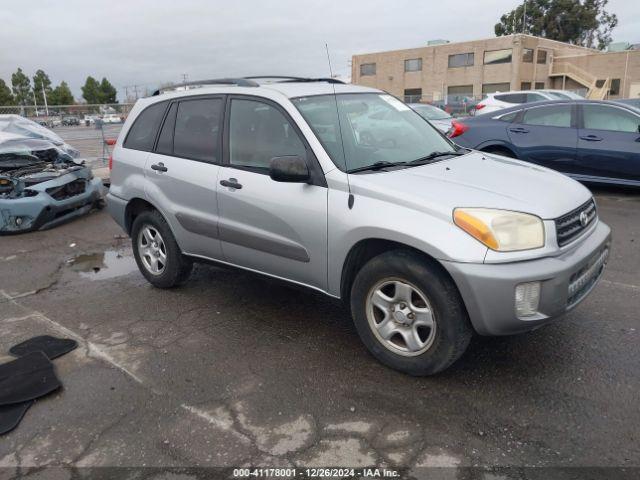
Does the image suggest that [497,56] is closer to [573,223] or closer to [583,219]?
[583,219]

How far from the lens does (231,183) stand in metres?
4.01

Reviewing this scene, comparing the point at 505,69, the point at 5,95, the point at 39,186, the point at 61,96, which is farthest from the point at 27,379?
the point at 61,96

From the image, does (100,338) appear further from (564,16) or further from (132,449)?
(564,16)

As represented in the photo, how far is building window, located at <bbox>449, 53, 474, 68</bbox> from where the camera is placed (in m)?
47.7

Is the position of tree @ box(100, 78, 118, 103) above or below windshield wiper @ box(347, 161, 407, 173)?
above

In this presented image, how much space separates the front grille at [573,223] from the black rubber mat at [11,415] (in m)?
3.30

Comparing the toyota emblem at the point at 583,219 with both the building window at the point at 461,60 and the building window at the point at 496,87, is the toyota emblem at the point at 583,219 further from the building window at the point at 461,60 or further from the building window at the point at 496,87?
the building window at the point at 461,60

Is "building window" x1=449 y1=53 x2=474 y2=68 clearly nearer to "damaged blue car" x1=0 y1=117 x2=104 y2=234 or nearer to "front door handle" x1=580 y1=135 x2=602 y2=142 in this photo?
"front door handle" x1=580 y1=135 x2=602 y2=142

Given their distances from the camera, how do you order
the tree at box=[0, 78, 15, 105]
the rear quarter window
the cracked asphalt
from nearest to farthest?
the cracked asphalt, the rear quarter window, the tree at box=[0, 78, 15, 105]

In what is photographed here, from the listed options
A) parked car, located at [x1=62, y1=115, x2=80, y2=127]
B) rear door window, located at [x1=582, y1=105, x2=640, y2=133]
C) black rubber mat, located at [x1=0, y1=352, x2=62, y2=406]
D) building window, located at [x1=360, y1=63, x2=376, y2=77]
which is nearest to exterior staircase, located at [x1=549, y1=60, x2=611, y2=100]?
building window, located at [x1=360, y1=63, x2=376, y2=77]

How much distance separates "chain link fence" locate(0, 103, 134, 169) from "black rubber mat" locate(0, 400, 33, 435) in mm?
14371

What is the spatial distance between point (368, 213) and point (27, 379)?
248 centimetres

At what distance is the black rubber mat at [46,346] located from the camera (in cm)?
387

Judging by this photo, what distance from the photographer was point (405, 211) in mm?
3129
